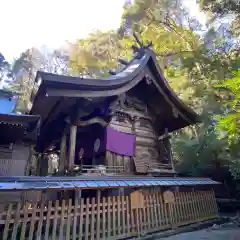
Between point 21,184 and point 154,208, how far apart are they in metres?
4.71

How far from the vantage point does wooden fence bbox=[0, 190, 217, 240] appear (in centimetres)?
554

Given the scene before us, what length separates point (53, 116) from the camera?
960 cm

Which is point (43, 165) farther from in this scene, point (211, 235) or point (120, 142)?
point (211, 235)

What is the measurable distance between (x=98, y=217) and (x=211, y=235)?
4145 millimetres

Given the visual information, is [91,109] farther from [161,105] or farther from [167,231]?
[167,231]

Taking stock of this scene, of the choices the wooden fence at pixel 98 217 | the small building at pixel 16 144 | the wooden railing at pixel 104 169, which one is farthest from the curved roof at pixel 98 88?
the wooden fence at pixel 98 217

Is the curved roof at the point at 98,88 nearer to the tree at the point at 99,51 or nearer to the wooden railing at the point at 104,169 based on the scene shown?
the wooden railing at the point at 104,169

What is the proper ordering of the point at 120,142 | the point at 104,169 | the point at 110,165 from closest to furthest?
1. the point at 104,169
2. the point at 110,165
3. the point at 120,142

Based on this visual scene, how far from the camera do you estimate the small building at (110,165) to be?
6152 millimetres

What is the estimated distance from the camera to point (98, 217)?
22.0ft

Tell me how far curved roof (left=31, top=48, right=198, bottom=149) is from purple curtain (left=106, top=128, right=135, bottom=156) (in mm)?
1470

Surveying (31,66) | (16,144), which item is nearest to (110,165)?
(16,144)

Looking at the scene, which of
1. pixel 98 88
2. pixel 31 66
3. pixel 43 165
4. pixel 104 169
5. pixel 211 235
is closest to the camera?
pixel 211 235

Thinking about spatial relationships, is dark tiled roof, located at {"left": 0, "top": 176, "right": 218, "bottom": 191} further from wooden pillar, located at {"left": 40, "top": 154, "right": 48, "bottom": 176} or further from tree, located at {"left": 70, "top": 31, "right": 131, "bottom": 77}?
tree, located at {"left": 70, "top": 31, "right": 131, "bottom": 77}
